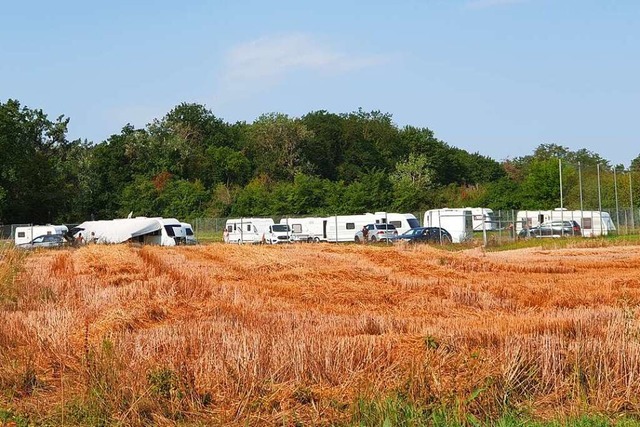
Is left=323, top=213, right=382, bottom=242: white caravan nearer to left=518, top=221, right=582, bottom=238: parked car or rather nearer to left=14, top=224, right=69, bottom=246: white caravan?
left=518, top=221, right=582, bottom=238: parked car

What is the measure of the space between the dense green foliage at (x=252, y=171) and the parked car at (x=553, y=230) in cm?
1076

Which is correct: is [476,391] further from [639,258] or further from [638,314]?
[639,258]

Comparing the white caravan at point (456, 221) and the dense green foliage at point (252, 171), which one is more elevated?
the dense green foliage at point (252, 171)

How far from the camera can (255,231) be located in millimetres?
65312

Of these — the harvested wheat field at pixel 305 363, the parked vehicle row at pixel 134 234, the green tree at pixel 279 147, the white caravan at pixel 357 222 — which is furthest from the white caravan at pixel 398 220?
the harvested wheat field at pixel 305 363

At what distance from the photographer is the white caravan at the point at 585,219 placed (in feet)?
188

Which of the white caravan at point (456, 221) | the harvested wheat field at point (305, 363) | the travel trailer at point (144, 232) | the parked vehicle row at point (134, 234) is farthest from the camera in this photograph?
the white caravan at point (456, 221)

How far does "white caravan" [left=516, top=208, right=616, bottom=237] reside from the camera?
188ft

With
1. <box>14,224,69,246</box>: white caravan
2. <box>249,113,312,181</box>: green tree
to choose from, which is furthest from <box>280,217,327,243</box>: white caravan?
<box>249,113,312,181</box>: green tree

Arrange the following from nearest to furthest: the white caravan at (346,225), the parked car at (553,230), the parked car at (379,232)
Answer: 1. the parked car at (553,230)
2. the parked car at (379,232)
3. the white caravan at (346,225)

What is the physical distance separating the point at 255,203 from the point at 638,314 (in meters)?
74.0

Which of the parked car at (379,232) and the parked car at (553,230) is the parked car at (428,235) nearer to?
the parked car at (379,232)

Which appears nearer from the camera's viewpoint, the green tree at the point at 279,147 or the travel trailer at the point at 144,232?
the travel trailer at the point at 144,232

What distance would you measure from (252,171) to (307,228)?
143ft
